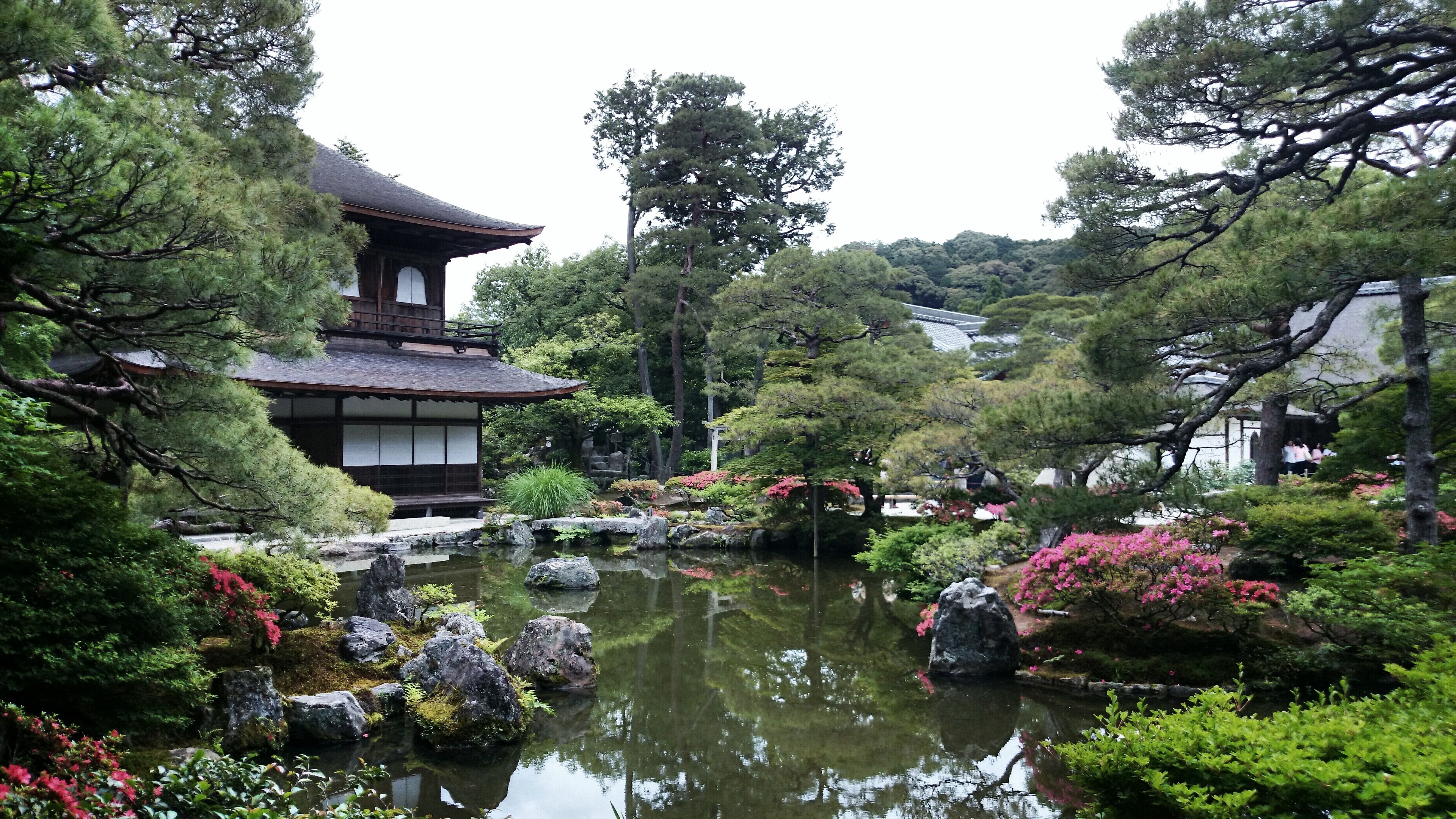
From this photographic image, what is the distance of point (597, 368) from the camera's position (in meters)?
23.8

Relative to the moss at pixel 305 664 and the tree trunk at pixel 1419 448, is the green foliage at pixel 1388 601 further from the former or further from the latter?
the moss at pixel 305 664

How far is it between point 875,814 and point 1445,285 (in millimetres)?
9272

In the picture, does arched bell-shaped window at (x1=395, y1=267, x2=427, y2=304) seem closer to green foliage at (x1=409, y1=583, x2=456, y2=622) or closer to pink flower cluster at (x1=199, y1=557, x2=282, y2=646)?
green foliage at (x1=409, y1=583, x2=456, y2=622)

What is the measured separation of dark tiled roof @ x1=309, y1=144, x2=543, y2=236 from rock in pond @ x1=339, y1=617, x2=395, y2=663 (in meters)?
10.5

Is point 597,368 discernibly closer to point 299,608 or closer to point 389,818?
point 299,608

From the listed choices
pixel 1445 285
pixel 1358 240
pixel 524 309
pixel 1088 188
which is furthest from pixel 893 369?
pixel 524 309

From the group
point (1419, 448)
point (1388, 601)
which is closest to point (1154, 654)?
point (1388, 601)

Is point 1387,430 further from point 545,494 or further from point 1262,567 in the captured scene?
point 545,494

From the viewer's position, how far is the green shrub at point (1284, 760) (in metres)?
2.63

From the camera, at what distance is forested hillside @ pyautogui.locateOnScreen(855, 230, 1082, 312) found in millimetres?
37906

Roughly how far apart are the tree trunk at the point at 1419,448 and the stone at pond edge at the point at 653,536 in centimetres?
1134

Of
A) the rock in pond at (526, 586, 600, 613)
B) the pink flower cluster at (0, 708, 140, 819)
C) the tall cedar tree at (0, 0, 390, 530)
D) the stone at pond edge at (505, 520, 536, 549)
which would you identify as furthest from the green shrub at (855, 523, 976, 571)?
the pink flower cluster at (0, 708, 140, 819)

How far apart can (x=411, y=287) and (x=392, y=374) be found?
2696 millimetres

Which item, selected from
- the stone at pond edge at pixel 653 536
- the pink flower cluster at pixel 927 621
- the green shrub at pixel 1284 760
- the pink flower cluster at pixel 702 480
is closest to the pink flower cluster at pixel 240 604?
the green shrub at pixel 1284 760
